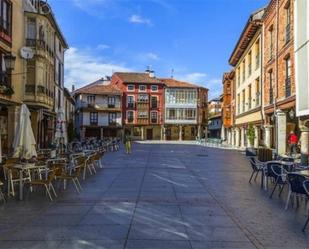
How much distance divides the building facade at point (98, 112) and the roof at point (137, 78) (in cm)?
461

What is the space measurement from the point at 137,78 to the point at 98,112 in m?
11.1

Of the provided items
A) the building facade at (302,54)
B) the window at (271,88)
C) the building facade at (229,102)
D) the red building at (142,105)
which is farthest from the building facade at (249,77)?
the red building at (142,105)

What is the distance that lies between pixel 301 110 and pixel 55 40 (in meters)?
26.7

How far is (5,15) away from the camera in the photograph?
2422 cm

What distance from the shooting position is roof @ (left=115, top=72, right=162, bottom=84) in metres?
83.2

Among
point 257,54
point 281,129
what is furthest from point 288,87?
point 257,54

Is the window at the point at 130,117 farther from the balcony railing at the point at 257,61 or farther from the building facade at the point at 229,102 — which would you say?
the balcony railing at the point at 257,61

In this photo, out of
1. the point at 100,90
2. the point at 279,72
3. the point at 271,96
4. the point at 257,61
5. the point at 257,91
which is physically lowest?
the point at 271,96

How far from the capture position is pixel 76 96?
8100cm

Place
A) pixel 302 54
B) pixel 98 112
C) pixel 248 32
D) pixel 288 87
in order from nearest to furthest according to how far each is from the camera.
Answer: pixel 302 54 < pixel 288 87 < pixel 248 32 < pixel 98 112

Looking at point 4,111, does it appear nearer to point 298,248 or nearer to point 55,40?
point 55,40

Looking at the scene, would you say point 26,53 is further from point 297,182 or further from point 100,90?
point 100,90

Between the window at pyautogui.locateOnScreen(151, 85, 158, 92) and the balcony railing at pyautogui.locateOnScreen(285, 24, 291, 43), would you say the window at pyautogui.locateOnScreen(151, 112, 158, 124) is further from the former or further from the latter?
the balcony railing at pyautogui.locateOnScreen(285, 24, 291, 43)

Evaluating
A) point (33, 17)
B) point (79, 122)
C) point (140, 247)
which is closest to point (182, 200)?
point (140, 247)
